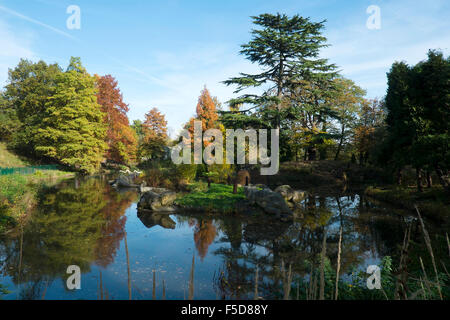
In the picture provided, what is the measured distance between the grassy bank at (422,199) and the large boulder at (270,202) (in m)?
4.99

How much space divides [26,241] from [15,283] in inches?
119

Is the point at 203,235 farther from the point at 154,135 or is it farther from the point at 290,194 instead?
the point at 154,135

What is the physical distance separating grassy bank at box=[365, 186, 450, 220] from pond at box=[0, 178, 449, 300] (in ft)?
2.84

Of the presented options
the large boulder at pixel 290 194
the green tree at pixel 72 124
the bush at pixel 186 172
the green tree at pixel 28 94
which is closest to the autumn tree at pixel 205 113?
the bush at pixel 186 172

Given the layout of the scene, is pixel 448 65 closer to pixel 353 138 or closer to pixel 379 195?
pixel 379 195

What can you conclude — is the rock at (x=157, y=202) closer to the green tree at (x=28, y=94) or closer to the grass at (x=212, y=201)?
the grass at (x=212, y=201)

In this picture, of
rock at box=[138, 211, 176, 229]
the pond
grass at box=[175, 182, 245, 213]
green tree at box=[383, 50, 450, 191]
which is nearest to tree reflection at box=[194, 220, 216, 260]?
the pond

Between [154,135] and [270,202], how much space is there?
1087 inches

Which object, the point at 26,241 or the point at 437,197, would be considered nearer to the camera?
the point at 26,241

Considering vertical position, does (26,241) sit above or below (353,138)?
below

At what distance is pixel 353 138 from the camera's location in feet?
95.4

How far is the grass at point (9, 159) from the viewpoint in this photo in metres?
29.3
